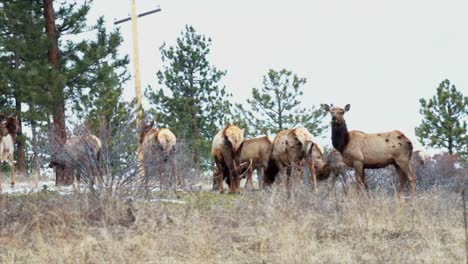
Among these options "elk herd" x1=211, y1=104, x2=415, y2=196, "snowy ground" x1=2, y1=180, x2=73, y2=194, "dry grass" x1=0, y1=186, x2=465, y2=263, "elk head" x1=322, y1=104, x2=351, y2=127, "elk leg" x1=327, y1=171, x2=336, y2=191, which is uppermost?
"elk head" x1=322, y1=104, x2=351, y2=127

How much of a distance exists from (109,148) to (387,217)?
4845 millimetres

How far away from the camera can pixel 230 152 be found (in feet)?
58.8

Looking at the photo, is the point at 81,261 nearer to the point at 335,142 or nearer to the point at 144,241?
the point at 144,241

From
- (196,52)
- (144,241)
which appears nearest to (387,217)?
(144,241)

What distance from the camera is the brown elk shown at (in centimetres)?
1588

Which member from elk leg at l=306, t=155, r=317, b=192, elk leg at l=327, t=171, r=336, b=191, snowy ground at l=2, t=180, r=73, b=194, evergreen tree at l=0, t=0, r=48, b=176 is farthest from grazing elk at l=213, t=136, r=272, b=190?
evergreen tree at l=0, t=0, r=48, b=176

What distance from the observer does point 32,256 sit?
326 inches

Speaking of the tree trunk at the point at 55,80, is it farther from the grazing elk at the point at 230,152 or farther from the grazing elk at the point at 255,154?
the grazing elk at the point at 230,152

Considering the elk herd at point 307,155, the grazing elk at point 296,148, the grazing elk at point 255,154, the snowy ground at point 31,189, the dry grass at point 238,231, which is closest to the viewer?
the dry grass at point 238,231

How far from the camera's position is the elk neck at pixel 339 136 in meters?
16.0

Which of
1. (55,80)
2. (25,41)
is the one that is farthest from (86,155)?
(25,41)

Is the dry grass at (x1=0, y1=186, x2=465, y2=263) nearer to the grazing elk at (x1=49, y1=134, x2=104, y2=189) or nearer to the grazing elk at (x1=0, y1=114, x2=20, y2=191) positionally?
the grazing elk at (x1=49, y1=134, x2=104, y2=189)

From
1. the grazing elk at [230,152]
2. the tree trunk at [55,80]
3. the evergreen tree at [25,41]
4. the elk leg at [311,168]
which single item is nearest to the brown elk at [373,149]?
the elk leg at [311,168]

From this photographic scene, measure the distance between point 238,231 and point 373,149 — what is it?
278 inches
